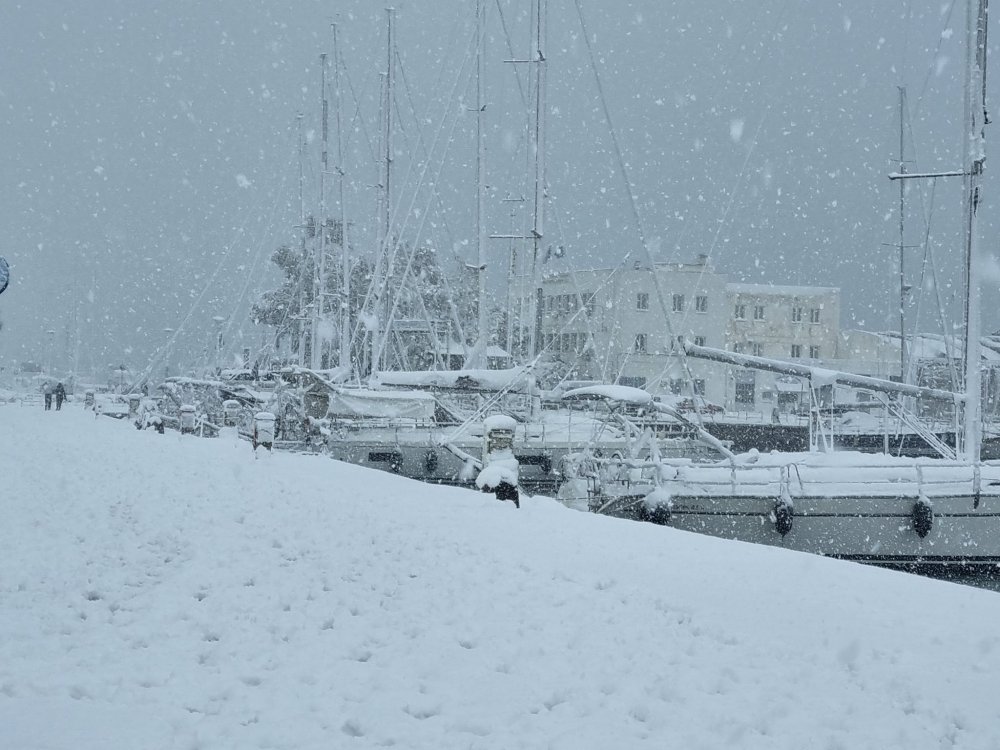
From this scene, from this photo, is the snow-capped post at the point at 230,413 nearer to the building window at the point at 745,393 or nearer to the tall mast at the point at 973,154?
the tall mast at the point at 973,154

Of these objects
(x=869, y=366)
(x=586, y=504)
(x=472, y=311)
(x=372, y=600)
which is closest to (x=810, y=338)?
(x=869, y=366)

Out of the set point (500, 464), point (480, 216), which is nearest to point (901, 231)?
point (480, 216)

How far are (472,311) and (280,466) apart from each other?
40.6 meters

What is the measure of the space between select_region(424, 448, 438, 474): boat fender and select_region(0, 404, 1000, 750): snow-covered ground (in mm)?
12492

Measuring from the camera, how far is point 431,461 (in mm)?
24891

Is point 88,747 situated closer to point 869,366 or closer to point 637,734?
point 637,734

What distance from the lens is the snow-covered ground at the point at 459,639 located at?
4.98 meters

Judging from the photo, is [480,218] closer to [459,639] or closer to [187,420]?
[187,420]

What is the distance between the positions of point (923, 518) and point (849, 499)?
1.16 m

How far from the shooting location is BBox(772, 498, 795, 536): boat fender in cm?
1597

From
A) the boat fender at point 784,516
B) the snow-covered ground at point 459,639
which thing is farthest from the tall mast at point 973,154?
the snow-covered ground at point 459,639

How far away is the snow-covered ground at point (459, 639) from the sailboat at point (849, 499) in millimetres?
4466

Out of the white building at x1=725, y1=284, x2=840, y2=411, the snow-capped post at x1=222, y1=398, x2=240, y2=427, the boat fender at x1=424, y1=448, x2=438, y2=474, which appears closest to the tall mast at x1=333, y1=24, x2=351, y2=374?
the snow-capped post at x1=222, y1=398, x2=240, y2=427

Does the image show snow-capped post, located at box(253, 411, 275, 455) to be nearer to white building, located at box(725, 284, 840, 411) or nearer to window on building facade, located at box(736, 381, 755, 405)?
white building, located at box(725, 284, 840, 411)
